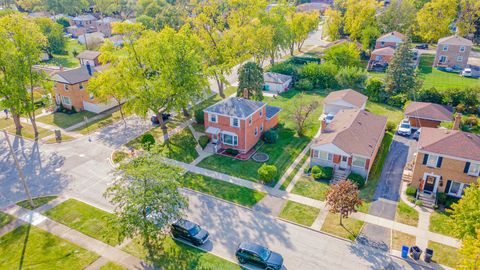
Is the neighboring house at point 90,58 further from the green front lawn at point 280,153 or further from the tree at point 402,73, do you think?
Answer: the tree at point 402,73

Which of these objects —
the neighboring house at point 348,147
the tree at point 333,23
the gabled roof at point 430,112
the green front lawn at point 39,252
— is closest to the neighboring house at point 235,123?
the neighboring house at point 348,147

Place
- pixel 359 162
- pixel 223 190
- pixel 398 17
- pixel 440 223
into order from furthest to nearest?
1. pixel 398 17
2. pixel 359 162
3. pixel 223 190
4. pixel 440 223

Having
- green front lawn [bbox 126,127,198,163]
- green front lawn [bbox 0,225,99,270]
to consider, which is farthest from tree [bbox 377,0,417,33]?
green front lawn [bbox 0,225,99,270]

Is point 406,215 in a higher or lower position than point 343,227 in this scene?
higher

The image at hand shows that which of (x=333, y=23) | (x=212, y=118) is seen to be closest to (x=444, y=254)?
(x=212, y=118)

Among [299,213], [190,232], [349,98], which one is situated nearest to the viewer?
[190,232]

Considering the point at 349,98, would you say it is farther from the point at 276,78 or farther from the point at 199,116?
the point at 199,116
